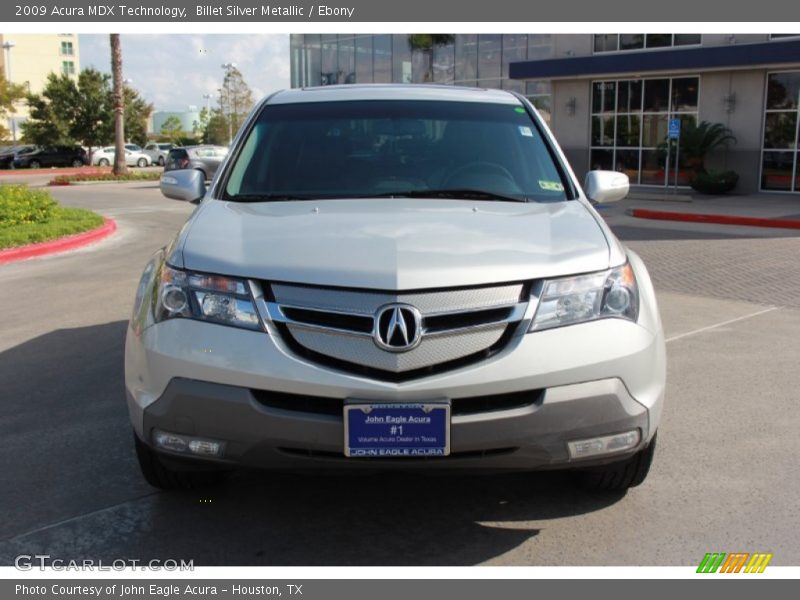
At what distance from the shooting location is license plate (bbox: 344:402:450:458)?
3.05 meters

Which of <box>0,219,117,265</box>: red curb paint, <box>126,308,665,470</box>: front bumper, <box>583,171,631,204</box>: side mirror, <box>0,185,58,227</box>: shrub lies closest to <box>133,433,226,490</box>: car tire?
<box>126,308,665,470</box>: front bumper

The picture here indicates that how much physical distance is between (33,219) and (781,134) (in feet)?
62.1

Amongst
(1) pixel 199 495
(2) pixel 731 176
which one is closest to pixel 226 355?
(1) pixel 199 495

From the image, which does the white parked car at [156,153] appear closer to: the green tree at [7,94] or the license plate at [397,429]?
the green tree at [7,94]

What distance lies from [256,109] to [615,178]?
2092mm

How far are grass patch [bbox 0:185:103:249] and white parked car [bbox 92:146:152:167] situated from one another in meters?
36.9

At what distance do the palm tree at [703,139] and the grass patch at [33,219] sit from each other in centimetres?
1607

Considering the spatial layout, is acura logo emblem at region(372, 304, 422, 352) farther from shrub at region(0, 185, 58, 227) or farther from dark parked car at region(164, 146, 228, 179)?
dark parked car at region(164, 146, 228, 179)

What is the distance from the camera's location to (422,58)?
3700 centimetres

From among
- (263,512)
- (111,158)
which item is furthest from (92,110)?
(263,512)

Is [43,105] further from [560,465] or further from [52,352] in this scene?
[560,465]

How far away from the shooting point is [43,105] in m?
49.6

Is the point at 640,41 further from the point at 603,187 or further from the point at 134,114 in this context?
the point at 134,114
